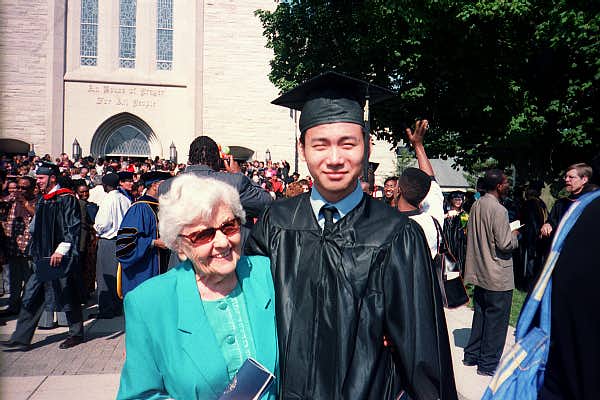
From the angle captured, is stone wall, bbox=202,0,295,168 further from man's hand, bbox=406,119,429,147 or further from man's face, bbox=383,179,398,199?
man's hand, bbox=406,119,429,147

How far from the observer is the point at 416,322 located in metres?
1.88

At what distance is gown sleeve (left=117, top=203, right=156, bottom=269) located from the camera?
5.26 meters

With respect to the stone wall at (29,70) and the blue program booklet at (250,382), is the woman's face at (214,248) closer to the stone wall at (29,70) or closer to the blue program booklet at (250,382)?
the blue program booklet at (250,382)

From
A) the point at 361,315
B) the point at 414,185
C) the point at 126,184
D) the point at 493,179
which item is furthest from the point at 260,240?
the point at 126,184

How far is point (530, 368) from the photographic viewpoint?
164cm

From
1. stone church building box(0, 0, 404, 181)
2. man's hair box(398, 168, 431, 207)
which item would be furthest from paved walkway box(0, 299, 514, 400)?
stone church building box(0, 0, 404, 181)

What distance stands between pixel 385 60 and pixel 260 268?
1319 cm

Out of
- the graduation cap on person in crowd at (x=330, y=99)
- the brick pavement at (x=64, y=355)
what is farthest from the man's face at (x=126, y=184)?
the graduation cap on person in crowd at (x=330, y=99)

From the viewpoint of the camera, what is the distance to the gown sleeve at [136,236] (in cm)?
526

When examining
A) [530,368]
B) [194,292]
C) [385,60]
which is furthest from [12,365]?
[385,60]

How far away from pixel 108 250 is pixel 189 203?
20.6 feet

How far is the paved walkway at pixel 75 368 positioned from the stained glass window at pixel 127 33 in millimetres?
23134

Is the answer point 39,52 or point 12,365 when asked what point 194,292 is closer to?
point 12,365

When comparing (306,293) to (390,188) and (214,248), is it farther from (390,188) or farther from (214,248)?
(390,188)
